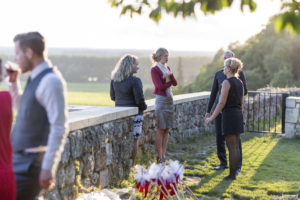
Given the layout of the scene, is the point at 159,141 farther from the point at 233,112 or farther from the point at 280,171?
the point at 280,171

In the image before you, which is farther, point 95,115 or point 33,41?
point 95,115

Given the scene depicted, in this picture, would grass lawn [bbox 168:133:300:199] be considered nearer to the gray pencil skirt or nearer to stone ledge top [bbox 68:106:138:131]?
the gray pencil skirt

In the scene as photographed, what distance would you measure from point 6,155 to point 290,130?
29.2 feet

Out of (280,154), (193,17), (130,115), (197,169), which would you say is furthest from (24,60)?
(280,154)

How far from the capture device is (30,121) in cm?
294

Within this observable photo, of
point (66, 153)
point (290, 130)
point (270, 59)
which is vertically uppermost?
point (270, 59)

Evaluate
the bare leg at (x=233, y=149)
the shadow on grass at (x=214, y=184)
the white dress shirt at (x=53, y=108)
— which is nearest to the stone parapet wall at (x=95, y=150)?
the shadow on grass at (x=214, y=184)

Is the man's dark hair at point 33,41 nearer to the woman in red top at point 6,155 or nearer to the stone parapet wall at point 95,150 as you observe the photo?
the woman in red top at point 6,155

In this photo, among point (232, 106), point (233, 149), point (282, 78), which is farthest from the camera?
point (282, 78)

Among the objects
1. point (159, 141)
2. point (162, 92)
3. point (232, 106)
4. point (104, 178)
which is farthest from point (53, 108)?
point (159, 141)

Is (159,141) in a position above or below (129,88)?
below

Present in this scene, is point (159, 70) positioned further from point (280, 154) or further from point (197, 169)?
point (280, 154)

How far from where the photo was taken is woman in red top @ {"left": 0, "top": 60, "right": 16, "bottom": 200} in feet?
9.07

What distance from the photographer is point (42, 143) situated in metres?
2.99
